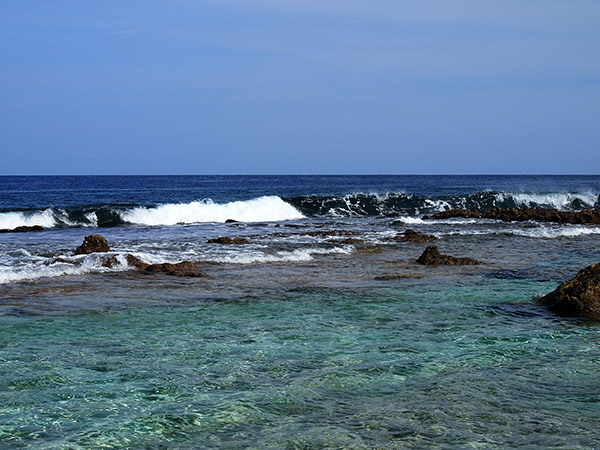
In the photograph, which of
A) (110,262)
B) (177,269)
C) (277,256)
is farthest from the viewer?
(277,256)

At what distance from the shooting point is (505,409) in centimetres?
485

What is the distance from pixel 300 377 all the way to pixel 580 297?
4400 millimetres

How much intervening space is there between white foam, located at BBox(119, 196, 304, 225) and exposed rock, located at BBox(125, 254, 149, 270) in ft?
56.6

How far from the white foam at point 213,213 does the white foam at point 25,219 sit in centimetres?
329

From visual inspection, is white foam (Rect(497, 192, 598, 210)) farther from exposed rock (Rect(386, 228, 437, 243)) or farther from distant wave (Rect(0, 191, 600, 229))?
exposed rock (Rect(386, 228, 437, 243))

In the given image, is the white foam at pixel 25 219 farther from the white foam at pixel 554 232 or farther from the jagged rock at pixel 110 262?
the white foam at pixel 554 232

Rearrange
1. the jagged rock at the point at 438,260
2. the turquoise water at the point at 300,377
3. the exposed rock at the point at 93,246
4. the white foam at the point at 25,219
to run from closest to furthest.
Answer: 1. the turquoise water at the point at 300,377
2. the jagged rock at the point at 438,260
3. the exposed rock at the point at 93,246
4. the white foam at the point at 25,219

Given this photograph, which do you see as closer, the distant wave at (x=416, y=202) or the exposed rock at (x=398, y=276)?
the exposed rock at (x=398, y=276)

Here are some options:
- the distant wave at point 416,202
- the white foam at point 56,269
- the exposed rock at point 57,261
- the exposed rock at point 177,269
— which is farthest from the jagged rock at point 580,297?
the distant wave at point 416,202

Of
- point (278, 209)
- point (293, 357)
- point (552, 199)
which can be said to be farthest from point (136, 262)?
point (552, 199)

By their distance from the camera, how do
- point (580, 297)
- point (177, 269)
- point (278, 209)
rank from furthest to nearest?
point (278, 209)
point (177, 269)
point (580, 297)

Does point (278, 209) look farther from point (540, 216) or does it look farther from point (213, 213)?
point (540, 216)

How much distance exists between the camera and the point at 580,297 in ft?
27.1

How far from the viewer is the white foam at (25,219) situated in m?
28.7
